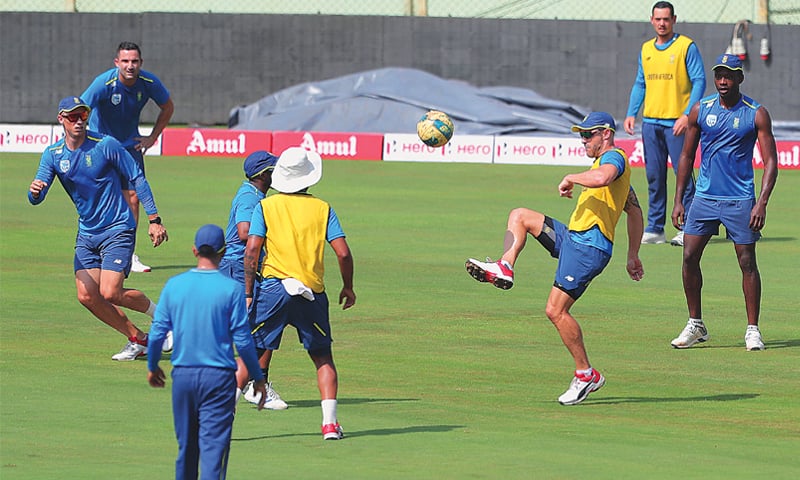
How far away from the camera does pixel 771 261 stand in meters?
17.8

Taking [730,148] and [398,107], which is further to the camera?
[398,107]

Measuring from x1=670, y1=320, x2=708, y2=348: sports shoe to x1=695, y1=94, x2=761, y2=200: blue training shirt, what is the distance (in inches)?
41.4

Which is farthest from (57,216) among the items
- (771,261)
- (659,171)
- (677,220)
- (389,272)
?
(677,220)

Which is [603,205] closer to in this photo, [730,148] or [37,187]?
[730,148]

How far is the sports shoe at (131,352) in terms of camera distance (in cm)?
1228

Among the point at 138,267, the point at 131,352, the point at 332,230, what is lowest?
the point at 131,352

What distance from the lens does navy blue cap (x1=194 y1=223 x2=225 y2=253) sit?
7785mm

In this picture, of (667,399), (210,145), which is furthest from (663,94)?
(210,145)

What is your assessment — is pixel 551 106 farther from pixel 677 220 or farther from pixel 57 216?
pixel 677 220

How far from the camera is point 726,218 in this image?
13023 mm

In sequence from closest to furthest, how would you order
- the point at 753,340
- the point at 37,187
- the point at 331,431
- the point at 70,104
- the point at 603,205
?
1. the point at 331,431
2. the point at 603,205
3. the point at 70,104
4. the point at 37,187
5. the point at 753,340

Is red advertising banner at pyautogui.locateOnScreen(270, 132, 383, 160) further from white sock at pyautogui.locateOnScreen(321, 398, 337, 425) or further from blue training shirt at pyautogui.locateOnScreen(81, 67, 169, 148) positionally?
white sock at pyautogui.locateOnScreen(321, 398, 337, 425)

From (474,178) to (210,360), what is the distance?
1951cm

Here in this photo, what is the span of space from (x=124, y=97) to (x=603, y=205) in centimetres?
687
